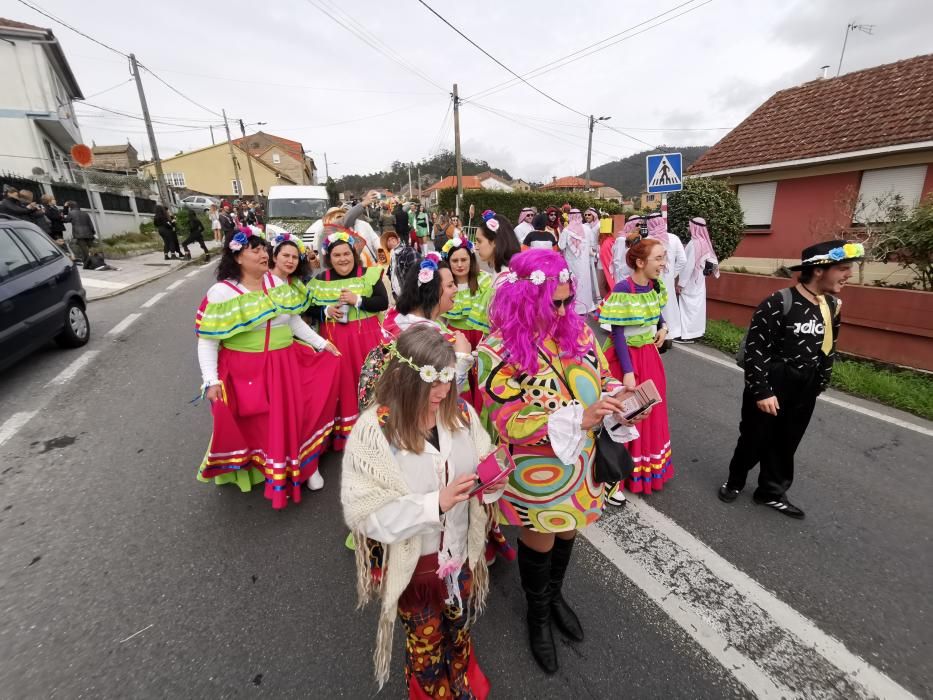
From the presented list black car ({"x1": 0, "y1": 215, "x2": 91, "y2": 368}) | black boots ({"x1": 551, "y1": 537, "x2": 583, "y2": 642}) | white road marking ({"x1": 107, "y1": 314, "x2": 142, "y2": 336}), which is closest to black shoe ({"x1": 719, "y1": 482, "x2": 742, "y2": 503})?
black boots ({"x1": 551, "y1": 537, "x2": 583, "y2": 642})

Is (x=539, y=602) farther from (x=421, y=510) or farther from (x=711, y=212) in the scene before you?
(x=711, y=212)

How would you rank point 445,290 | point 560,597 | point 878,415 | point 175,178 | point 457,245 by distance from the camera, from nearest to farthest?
point 560,597 < point 445,290 < point 457,245 < point 878,415 < point 175,178

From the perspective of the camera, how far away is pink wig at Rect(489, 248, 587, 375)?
189 centimetres

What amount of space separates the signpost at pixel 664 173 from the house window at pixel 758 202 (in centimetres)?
858

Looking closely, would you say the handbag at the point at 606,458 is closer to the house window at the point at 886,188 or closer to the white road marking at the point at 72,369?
the white road marking at the point at 72,369

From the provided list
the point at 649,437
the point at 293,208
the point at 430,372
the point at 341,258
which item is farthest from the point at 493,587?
the point at 293,208

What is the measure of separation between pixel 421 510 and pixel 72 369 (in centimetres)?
642

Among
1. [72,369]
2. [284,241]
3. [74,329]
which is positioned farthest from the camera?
[74,329]

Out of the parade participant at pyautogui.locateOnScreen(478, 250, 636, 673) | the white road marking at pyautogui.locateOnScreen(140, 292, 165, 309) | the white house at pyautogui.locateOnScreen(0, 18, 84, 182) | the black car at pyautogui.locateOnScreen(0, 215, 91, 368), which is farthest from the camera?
the white house at pyautogui.locateOnScreen(0, 18, 84, 182)

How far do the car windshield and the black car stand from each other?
30.9 feet

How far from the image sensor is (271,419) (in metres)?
3.14

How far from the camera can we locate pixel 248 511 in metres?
3.18

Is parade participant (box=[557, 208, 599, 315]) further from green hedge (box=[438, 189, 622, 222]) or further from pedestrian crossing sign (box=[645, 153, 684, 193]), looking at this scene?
green hedge (box=[438, 189, 622, 222])

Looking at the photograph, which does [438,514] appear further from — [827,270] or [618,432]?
[827,270]
